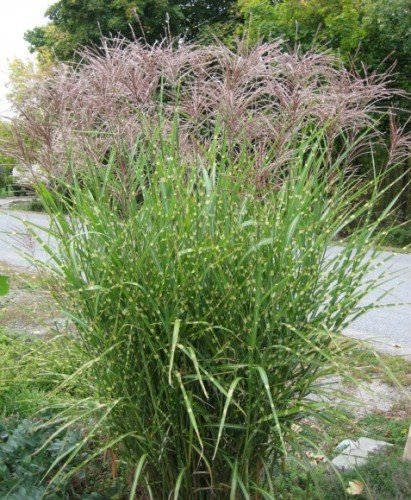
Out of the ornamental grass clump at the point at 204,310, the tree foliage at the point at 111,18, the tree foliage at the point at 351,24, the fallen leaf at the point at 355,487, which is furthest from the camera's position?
the tree foliage at the point at 111,18

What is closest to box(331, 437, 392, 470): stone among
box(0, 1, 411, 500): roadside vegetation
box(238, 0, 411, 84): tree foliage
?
box(0, 1, 411, 500): roadside vegetation

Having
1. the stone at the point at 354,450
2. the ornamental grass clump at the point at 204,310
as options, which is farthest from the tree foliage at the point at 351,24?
the ornamental grass clump at the point at 204,310

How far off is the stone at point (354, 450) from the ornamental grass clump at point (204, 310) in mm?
781

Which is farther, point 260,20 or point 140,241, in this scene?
point 260,20

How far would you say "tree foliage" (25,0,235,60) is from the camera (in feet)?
70.8

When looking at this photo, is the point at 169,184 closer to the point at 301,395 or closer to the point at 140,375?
the point at 140,375

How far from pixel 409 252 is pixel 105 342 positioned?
11215 millimetres

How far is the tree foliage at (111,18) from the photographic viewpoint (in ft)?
70.8

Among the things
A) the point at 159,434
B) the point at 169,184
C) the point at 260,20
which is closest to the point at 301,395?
the point at 159,434

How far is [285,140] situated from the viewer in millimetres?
2645

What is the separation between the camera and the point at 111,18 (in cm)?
2219

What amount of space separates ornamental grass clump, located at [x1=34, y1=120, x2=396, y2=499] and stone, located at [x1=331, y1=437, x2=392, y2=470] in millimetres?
781

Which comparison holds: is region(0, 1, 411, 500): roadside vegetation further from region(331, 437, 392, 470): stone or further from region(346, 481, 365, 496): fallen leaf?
region(331, 437, 392, 470): stone

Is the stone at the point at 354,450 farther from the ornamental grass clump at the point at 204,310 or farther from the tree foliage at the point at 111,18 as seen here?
the tree foliage at the point at 111,18
